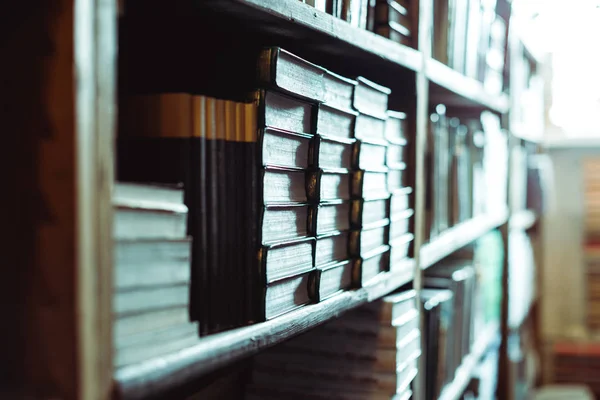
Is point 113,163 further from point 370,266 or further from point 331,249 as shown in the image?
point 370,266

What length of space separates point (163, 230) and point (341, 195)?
18.1 inches

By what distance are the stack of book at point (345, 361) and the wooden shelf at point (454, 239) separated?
24 centimetres

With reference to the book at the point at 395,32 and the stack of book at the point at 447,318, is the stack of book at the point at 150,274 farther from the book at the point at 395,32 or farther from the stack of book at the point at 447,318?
the stack of book at the point at 447,318

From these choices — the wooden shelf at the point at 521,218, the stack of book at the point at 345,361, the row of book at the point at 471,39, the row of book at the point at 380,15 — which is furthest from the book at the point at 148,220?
the wooden shelf at the point at 521,218

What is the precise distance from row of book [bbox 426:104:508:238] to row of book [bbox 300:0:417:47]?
1.10ft

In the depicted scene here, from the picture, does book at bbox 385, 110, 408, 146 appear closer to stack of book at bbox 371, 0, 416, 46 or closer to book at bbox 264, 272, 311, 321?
stack of book at bbox 371, 0, 416, 46

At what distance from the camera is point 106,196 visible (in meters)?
0.52

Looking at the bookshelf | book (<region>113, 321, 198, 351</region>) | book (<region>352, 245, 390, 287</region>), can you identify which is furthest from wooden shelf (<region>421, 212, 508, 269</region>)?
book (<region>113, 321, 198, 351</region>)

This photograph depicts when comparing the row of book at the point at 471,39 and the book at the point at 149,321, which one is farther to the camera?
the row of book at the point at 471,39

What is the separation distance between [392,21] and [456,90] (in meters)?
0.43

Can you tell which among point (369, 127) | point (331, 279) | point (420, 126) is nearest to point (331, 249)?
point (331, 279)

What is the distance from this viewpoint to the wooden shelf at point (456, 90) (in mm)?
1408

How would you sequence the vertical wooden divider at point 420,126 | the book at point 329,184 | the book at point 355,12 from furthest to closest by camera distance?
the vertical wooden divider at point 420,126
the book at point 355,12
the book at point 329,184

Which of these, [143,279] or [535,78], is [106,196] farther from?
[535,78]
